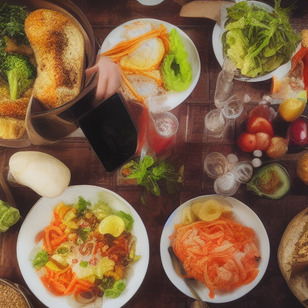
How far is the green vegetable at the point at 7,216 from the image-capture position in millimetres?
1525

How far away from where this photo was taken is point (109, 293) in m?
1.53

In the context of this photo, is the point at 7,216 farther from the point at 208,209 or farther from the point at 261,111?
the point at 261,111

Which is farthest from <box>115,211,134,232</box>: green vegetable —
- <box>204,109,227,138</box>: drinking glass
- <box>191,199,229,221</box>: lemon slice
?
<box>204,109,227,138</box>: drinking glass

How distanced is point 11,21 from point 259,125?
1.04 metres

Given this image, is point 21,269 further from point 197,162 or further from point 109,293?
point 197,162

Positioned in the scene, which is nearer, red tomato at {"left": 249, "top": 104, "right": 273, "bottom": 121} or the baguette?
the baguette

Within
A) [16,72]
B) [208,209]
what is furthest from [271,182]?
[16,72]

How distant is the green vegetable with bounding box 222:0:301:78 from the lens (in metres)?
1.50

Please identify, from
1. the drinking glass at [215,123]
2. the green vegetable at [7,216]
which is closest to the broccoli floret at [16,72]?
the green vegetable at [7,216]

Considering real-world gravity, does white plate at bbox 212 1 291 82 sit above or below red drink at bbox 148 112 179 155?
above

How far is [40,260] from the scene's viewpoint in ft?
5.13

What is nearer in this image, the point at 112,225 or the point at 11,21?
the point at 11,21

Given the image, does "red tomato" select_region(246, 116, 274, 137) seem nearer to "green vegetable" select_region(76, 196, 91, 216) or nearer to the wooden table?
the wooden table

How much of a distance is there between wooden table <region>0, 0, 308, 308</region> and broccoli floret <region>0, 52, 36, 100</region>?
0.38 metres
